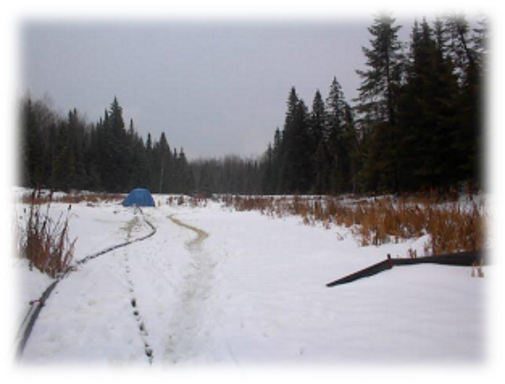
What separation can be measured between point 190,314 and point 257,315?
80 centimetres

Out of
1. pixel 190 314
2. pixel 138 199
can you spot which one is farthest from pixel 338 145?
pixel 190 314

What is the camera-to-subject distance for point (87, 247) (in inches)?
209

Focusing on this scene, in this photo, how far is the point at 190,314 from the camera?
293 cm

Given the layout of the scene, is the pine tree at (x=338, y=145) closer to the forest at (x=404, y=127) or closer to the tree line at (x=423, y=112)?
the forest at (x=404, y=127)

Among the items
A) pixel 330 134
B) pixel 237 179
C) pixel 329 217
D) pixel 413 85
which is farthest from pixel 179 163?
pixel 329 217

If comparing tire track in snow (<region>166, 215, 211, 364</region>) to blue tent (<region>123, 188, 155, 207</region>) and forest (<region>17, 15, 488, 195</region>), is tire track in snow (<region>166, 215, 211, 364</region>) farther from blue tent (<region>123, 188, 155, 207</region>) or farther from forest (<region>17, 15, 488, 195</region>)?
blue tent (<region>123, 188, 155, 207</region>)

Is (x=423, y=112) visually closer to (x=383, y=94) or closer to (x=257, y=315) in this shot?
(x=383, y=94)

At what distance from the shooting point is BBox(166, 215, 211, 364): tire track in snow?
2227mm

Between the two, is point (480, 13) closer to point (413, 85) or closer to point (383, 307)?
point (413, 85)

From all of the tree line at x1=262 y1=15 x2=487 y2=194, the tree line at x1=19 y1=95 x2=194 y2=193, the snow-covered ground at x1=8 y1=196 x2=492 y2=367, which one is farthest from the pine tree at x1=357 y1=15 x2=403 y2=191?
the tree line at x1=19 y1=95 x2=194 y2=193

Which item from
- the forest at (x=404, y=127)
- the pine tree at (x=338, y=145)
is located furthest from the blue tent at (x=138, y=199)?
the pine tree at (x=338, y=145)

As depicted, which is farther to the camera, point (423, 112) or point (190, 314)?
point (423, 112)

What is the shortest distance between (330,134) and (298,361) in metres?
40.4

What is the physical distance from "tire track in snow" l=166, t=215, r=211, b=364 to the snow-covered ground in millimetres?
13
